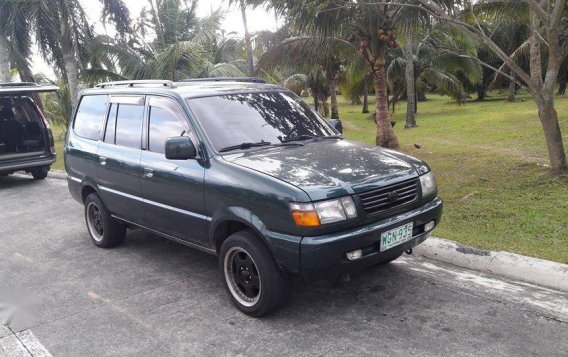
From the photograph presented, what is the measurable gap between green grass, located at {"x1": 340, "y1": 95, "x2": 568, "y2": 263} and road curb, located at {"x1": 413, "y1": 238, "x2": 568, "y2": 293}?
0.16 meters

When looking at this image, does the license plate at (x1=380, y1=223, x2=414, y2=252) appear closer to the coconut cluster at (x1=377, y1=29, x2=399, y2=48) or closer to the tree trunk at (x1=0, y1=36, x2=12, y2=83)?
the coconut cluster at (x1=377, y1=29, x2=399, y2=48)

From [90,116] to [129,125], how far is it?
1090 millimetres

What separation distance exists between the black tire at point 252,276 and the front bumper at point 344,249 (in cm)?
33

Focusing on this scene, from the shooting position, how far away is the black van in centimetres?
1018

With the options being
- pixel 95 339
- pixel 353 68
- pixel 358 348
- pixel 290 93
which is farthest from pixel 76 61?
→ pixel 358 348

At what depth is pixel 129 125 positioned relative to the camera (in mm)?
5086

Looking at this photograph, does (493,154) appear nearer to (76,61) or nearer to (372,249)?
(372,249)

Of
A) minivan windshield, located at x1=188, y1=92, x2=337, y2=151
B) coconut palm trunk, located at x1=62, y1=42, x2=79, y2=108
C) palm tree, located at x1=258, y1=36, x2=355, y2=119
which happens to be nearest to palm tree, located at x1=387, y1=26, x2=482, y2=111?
palm tree, located at x1=258, y1=36, x2=355, y2=119

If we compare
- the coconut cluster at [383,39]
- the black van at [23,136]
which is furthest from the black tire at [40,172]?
the coconut cluster at [383,39]

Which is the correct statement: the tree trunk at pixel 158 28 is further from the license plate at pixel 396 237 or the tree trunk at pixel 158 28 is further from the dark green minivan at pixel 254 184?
the license plate at pixel 396 237

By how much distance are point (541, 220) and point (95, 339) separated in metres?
4.78

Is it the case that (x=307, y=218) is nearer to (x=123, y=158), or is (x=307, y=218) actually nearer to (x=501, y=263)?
(x=501, y=263)

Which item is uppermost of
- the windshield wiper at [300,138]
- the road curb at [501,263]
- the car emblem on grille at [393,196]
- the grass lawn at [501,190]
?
the windshield wiper at [300,138]

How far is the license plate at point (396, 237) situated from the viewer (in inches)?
144
